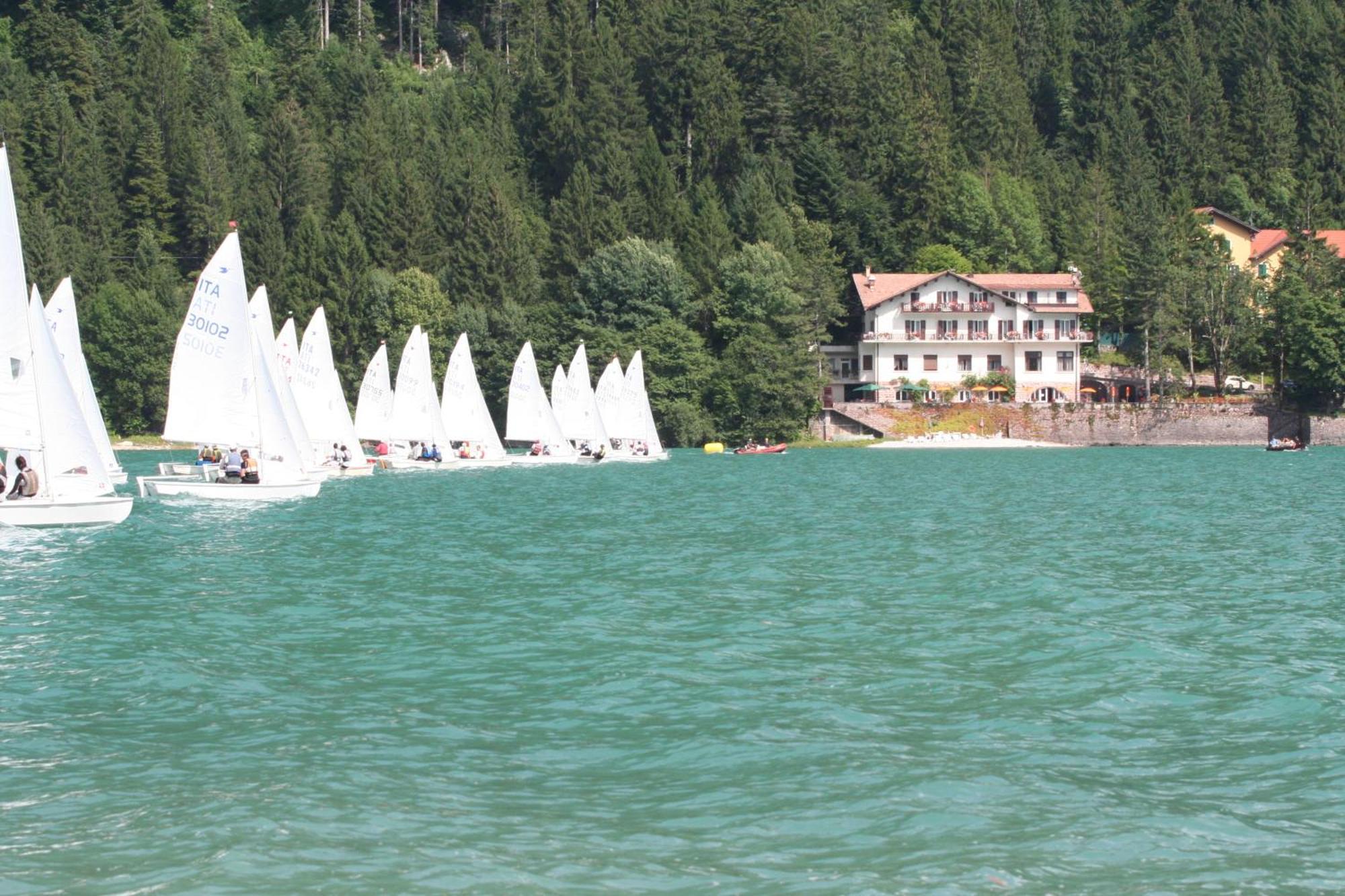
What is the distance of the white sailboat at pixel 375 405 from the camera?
75562 millimetres

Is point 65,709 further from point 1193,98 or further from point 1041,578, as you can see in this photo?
point 1193,98

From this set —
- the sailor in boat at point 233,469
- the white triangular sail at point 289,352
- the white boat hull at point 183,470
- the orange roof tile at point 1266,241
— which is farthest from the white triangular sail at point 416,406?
the orange roof tile at point 1266,241

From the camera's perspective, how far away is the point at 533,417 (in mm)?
80688

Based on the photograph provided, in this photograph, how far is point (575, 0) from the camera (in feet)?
488

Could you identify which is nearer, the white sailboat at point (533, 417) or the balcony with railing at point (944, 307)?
the white sailboat at point (533, 417)

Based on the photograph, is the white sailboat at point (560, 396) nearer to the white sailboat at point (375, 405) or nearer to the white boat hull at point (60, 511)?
the white sailboat at point (375, 405)

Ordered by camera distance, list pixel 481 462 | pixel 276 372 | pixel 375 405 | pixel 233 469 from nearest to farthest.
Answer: pixel 233 469 < pixel 276 372 < pixel 481 462 < pixel 375 405

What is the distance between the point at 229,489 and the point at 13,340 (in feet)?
44.0

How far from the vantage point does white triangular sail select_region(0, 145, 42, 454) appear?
3425cm

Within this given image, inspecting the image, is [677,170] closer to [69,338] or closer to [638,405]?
[638,405]

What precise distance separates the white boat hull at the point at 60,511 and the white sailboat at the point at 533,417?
4307 cm

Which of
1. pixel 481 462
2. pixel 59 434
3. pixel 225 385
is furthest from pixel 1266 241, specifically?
pixel 59 434

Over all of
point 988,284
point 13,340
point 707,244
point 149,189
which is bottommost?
point 13,340

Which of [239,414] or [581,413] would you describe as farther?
[581,413]
